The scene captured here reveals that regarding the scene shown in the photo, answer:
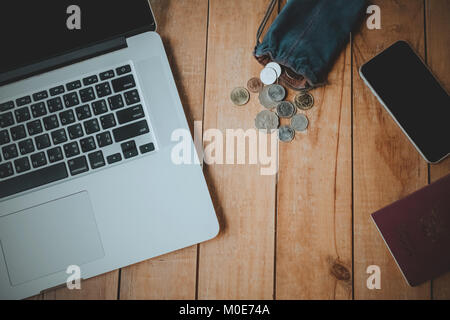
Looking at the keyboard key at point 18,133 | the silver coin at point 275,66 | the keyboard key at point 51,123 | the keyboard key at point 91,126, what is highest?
Result: the silver coin at point 275,66

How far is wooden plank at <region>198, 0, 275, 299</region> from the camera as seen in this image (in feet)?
2.19

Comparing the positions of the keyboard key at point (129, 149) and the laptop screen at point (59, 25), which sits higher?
the laptop screen at point (59, 25)

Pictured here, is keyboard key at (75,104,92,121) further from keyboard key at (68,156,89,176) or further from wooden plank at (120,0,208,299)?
wooden plank at (120,0,208,299)

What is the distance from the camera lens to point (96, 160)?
0.63m

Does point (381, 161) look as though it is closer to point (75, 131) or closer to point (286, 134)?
point (286, 134)

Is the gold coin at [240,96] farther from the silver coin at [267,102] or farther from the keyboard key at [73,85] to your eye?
the keyboard key at [73,85]

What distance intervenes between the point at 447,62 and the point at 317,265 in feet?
1.55

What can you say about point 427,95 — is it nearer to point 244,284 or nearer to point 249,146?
point 249,146

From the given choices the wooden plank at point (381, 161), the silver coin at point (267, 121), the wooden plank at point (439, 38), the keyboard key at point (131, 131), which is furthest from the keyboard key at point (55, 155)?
the wooden plank at point (439, 38)

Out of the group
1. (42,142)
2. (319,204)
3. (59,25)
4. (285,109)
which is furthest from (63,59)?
(319,204)

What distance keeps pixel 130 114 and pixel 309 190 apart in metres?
0.36

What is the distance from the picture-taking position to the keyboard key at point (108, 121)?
2.06 ft

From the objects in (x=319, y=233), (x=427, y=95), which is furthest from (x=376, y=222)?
(x=427, y=95)

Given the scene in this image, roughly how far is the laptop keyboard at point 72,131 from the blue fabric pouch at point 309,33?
0.28 meters
